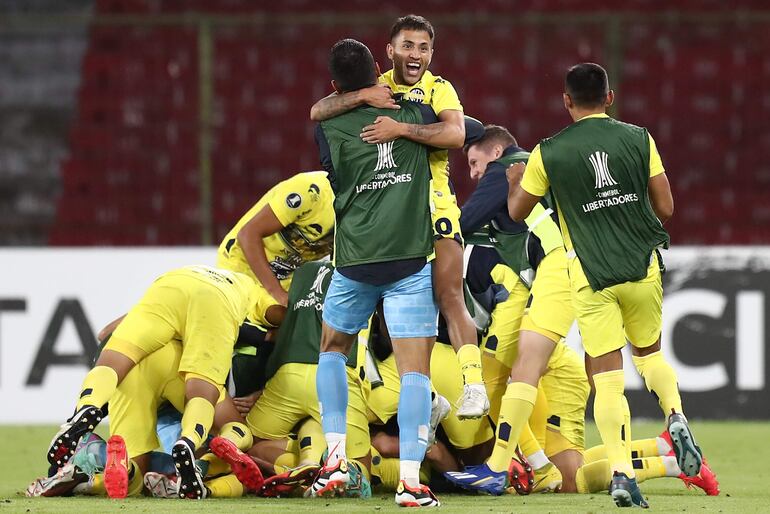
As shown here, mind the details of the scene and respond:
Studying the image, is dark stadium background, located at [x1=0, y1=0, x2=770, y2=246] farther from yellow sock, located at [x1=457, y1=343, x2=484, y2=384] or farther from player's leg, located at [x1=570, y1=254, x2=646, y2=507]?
player's leg, located at [x1=570, y1=254, x2=646, y2=507]

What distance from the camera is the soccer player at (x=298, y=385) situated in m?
6.52

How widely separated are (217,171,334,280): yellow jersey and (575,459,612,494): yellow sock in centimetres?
206

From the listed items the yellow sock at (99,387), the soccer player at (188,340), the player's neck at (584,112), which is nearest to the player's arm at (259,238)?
the soccer player at (188,340)

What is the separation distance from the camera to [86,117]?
13.8m

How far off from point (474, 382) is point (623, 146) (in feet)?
3.82

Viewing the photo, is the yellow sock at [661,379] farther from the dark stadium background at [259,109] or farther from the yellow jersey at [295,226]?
the dark stadium background at [259,109]

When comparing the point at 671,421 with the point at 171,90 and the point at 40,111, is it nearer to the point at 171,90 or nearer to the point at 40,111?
the point at 171,90

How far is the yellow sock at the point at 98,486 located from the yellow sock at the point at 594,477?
2172mm

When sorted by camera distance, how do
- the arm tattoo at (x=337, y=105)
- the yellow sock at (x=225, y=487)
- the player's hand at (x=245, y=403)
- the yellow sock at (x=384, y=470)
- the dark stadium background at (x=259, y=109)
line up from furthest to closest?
the dark stadium background at (x=259, y=109) → the player's hand at (x=245, y=403) → the yellow sock at (x=384, y=470) → the yellow sock at (x=225, y=487) → the arm tattoo at (x=337, y=105)

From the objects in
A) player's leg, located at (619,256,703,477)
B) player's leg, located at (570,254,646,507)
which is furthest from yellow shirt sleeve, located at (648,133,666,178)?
player's leg, located at (570,254,646,507)

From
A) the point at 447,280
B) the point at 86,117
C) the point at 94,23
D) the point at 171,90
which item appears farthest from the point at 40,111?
the point at 447,280

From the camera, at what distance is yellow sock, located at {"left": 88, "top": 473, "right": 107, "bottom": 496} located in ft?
20.5

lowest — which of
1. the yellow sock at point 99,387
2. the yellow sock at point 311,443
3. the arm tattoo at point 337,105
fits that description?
the yellow sock at point 311,443

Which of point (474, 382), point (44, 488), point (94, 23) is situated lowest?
point (44, 488)
